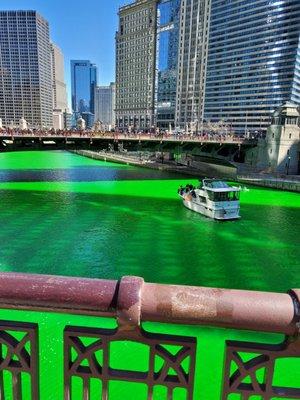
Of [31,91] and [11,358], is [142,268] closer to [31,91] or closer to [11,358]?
[11,358]

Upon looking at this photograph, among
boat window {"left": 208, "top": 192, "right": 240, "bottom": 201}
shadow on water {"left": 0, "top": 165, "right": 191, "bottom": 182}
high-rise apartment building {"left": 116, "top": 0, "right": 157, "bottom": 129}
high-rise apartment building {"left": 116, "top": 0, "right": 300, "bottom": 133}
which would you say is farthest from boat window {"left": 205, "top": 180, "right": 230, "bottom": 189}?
high-rise apartment building {"left": 116, "top": 0, "right": 157, "bottom": 129}

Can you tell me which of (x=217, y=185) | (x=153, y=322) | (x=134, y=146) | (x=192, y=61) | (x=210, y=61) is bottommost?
(x=217, y=185)

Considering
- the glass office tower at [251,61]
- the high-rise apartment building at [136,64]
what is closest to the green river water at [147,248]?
the glass office tower at [251,61]

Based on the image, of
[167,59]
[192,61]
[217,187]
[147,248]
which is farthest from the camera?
[167,59]

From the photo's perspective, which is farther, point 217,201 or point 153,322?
point 217,201

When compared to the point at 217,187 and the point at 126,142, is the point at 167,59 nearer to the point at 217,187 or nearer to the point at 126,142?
the point at 126,142

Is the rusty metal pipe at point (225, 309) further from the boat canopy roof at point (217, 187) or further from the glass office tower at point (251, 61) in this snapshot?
the glass office tower at point (251, 61)

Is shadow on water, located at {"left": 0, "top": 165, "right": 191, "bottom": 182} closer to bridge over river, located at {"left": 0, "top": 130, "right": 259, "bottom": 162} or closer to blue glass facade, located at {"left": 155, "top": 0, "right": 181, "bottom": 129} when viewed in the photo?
bridge over river, located at {"left": 0, "top": 130, "right": 259, "bottom": 162}

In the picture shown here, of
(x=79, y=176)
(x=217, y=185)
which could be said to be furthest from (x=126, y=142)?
(x=217, y=185)
